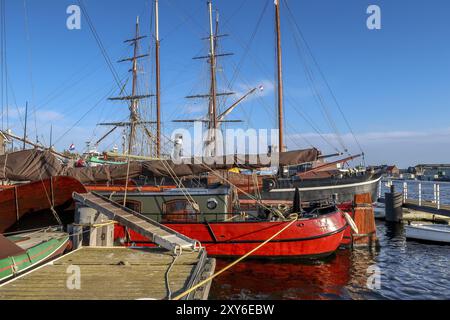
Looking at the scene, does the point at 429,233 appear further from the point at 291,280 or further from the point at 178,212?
the point at 178,212

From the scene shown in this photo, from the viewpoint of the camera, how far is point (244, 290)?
11.1 metres

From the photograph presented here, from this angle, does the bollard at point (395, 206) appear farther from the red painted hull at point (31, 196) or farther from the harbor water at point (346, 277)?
the red painted hull at point (31, 196)

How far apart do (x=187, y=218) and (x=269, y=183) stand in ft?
39.8

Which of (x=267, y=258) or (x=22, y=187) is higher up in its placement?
(x=22, y=187)

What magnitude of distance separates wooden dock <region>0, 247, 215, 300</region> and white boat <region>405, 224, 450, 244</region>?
1521 cm

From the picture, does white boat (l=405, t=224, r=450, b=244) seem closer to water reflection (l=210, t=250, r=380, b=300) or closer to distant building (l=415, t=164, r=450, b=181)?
water reflection (l=210, t=250, r=380, b=300)

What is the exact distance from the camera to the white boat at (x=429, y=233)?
18500 mm

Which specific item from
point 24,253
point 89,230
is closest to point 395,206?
point 89,230

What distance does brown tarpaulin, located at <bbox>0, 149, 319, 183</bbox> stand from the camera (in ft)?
53.0

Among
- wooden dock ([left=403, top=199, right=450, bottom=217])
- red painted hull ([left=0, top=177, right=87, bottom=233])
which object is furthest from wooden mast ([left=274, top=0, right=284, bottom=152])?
red painted hull ([left=0, top=177, right=87, bottom=233])

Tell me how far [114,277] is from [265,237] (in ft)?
26.6

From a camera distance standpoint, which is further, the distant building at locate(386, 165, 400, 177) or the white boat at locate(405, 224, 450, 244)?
the distant building at locate(386, 165, 400, 177)
